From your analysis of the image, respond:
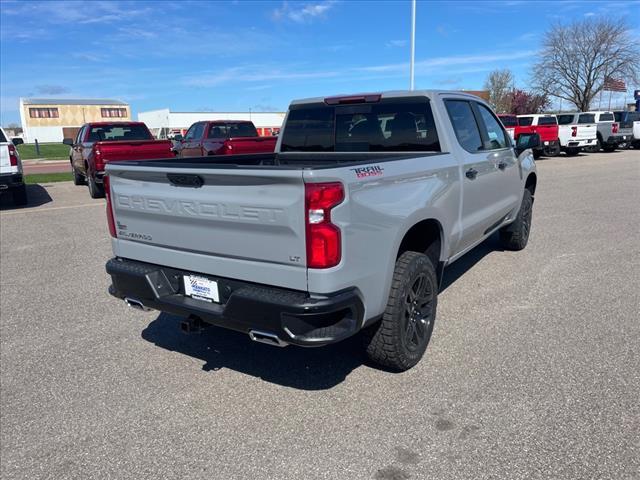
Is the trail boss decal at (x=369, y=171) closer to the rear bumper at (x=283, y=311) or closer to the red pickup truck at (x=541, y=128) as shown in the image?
the rear bumper at (x=283, y=311)

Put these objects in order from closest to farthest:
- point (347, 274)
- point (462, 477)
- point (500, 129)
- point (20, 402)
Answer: point (462, 477), point (347, 274), point (20, 402), point (500, 129)

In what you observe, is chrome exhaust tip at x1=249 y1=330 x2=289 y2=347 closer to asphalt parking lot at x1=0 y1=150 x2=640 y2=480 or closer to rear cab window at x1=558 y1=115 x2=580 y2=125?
asphalt parking lot at x1=0 y1=150 x2=640 y2=480

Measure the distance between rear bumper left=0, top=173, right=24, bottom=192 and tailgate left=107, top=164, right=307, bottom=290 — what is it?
8671 millimetres

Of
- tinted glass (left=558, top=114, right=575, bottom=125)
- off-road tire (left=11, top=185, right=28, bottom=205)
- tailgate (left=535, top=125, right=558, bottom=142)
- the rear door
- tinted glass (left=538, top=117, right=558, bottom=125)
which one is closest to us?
the rear door

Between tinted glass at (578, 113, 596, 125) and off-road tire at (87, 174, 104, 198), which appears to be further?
tinted glass at (578, 113, 596, 125)

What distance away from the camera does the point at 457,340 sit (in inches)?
161

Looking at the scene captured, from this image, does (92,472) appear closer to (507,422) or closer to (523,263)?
(507,422)

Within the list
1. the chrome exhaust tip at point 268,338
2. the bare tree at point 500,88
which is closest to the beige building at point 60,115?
the bare tree at point 500,88

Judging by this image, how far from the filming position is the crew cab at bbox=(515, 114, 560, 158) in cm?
2128

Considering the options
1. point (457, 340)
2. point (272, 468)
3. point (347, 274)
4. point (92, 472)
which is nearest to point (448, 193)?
point (457, 340)

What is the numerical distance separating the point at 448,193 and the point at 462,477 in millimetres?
2145

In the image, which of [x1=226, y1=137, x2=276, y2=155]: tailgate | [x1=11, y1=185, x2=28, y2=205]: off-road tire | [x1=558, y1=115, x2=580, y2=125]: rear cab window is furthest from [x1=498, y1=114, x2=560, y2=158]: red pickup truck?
[x1=11, y1=185, x2=28, y2=205]: off-road tire

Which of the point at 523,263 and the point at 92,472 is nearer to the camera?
the point at 92,472

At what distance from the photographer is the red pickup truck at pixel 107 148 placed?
1156 centimetres
